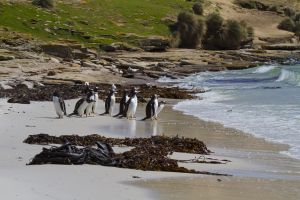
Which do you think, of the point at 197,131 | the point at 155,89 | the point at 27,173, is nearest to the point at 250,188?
the point at 27,173

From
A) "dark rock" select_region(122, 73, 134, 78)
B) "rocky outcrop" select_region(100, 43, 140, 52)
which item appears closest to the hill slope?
"rocky outcrop" select_region(100, 43, 140, 52)

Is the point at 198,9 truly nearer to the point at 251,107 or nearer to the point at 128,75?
the point at 128,75

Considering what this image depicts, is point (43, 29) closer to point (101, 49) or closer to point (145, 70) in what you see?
point (101, 49)

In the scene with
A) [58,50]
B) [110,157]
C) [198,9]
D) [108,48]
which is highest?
[198,9]

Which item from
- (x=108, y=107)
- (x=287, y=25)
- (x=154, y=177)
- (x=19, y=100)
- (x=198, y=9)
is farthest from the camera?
(x=198, y=9)

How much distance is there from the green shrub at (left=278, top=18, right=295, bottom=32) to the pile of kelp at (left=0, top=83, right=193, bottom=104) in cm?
5650

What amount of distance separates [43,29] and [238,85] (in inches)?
1257

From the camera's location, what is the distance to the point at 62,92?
34469 millimetres

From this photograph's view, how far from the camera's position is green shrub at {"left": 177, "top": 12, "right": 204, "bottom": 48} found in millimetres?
79938

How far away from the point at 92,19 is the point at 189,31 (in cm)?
1255

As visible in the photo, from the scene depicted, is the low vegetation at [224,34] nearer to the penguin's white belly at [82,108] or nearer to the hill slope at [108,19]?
the hill slope at [108,19]

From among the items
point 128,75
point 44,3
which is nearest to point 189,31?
point 44,3

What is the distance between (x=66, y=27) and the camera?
76.7 meters

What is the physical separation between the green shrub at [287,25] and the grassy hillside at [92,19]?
1389 centimetres
